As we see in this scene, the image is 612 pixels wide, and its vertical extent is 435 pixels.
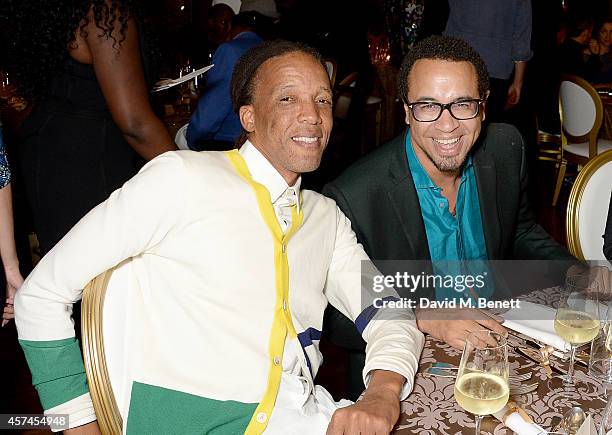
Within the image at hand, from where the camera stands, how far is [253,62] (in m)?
1.57

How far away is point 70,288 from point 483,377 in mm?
759

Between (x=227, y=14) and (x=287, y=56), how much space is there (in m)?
2.46

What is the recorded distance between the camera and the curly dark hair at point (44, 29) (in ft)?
5.77

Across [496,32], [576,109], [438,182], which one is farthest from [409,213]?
[576,109]

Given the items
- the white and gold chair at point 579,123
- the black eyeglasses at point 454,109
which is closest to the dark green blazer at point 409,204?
the black eyeglasses at point 454,109

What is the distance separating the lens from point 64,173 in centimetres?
196

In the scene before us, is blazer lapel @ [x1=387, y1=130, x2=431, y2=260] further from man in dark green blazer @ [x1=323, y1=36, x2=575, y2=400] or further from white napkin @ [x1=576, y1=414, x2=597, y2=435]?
white napkin @ [x1=576, y1=414, x2=597, y2=435]

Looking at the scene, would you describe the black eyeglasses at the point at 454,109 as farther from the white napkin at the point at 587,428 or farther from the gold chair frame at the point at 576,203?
the white napkin at the point at 587,428

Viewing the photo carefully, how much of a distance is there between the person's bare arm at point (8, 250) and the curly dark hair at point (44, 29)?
0.31m

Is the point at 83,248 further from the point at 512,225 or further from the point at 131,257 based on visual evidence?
the point at 512,225

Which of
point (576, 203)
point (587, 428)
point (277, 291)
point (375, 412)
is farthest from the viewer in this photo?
point (576, 203)

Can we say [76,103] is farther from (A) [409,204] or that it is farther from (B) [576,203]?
(B) [576,203]

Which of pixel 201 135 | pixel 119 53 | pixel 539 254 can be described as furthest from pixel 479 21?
pixel 119 53

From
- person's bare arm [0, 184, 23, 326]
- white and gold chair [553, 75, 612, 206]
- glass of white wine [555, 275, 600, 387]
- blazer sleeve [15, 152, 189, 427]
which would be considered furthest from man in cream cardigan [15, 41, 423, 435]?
white and gold chair [553, 75, 612, 206]
